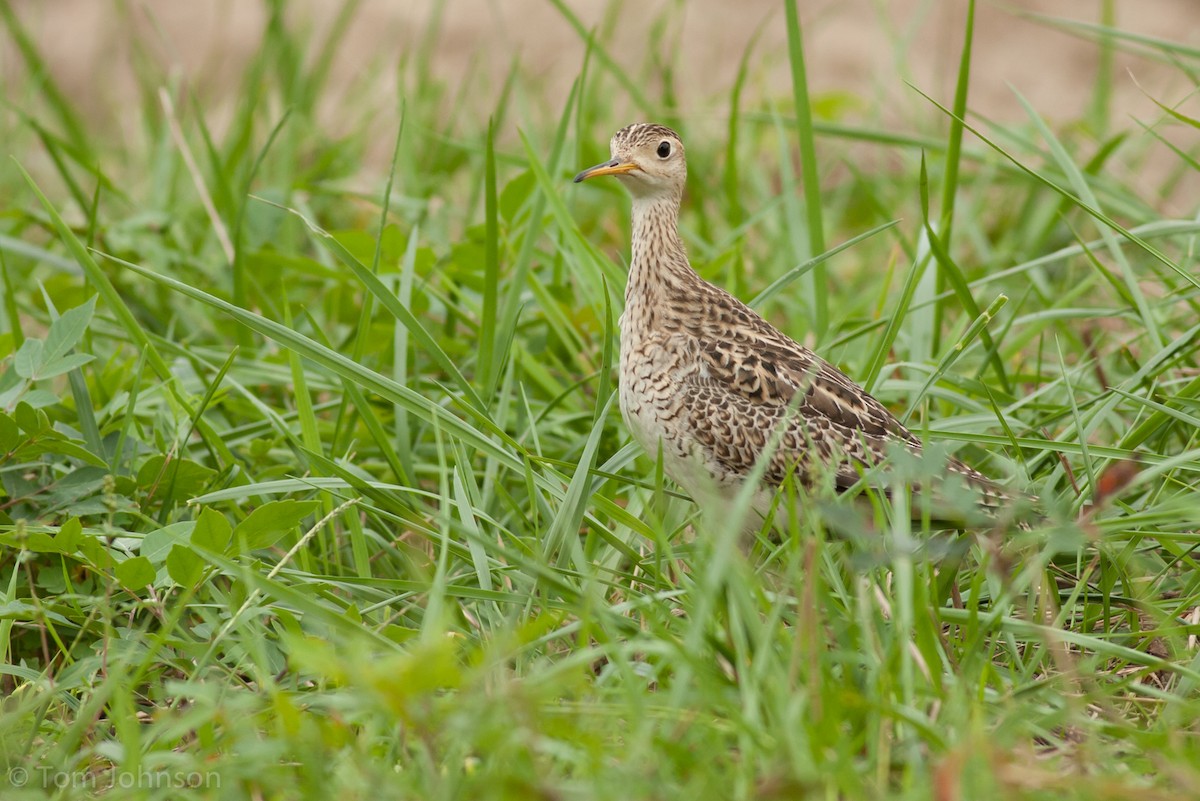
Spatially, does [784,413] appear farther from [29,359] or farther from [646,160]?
[29,359]

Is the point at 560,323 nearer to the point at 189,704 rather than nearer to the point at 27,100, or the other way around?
the point at 189,704

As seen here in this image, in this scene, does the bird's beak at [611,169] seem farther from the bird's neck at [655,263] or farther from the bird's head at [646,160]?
the bird's neck at [655,263]

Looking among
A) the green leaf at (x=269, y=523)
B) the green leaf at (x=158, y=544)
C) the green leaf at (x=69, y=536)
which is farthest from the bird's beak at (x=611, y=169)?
the green leaf at (x=69, y=536)

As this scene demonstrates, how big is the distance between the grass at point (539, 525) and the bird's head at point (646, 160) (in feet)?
1.27

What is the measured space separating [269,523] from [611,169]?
197 centimetres

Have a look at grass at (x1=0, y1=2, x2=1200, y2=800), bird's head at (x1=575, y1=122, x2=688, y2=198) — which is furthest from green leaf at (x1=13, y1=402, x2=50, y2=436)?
bird's head at (x1=575, y1=122, x2=688, y2=198)

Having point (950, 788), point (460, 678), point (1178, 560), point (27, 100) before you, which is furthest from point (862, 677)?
point (27, 100)

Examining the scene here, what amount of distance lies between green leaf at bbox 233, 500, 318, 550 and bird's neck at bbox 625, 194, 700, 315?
5.18 ft

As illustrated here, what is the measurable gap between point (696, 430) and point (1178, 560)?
5.35 ft

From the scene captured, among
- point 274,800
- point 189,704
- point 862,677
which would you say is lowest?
point 189,704

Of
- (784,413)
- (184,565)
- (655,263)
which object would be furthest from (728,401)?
(184,565)

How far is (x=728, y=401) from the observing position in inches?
185

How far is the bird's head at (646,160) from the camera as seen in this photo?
527 centimetres

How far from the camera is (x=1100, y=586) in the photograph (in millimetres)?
4234
